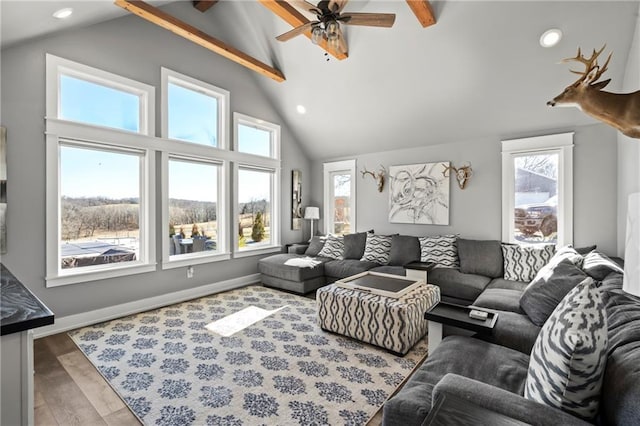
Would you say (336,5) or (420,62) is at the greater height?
(420,62)

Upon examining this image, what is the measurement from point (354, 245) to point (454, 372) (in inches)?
138

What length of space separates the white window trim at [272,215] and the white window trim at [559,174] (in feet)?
12.1

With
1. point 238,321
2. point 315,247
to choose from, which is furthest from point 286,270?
point 238,321

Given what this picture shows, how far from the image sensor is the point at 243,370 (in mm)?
2453

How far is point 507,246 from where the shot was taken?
398cm

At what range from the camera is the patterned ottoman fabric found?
8.85 feet

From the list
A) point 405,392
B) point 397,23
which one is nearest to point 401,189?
point 397,23

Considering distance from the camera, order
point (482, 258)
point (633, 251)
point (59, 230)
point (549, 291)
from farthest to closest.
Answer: point (482, 258), point (59, 230), point (549, 291), point (633, 251)

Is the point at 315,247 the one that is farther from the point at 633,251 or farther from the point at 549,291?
the point at 633,251

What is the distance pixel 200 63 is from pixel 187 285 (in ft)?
10.6

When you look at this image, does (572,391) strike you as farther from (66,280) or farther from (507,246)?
(66,280)

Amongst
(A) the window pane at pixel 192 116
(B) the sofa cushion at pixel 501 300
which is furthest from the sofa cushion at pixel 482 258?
(A) the window pane at pixel 192 116

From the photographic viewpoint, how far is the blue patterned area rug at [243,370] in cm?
198

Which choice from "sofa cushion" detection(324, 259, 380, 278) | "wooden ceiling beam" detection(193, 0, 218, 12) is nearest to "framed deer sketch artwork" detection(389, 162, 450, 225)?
"sofa cushion" detection(324, 259, 380, 278)
